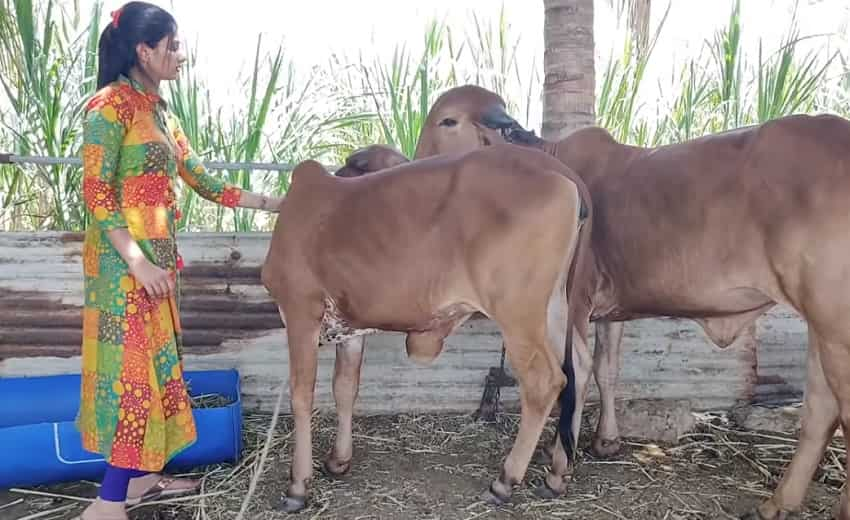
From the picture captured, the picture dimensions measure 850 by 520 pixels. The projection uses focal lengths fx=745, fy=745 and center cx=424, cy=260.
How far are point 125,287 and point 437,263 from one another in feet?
3.47

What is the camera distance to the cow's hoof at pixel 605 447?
3400mm

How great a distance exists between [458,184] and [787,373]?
2.51 meters

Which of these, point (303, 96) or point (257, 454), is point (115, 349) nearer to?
point (257, 454)

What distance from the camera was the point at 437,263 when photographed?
2.65m

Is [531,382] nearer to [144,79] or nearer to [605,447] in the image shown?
[605,447]

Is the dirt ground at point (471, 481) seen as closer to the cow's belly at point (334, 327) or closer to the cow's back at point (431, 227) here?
the cow's belly at point (334, 327)

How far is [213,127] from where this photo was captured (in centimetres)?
462

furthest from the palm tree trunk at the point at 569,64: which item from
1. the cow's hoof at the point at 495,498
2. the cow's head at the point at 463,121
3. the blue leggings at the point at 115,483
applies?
the blue leggings at the point at 115,483

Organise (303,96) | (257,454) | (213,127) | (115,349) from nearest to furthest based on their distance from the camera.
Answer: (115,349) → (257,454) → (213,127) → (303,96)

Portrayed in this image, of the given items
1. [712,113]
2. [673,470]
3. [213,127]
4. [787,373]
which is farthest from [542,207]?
[712,113]

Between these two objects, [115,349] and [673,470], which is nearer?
[115,349]

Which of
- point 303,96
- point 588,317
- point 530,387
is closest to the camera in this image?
point 530,387

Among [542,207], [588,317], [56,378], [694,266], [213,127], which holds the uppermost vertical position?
[213,127]

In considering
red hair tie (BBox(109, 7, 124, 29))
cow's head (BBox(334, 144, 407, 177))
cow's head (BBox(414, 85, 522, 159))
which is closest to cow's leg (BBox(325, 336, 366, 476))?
cow's head (BBox(334, 144, 407, 177))
